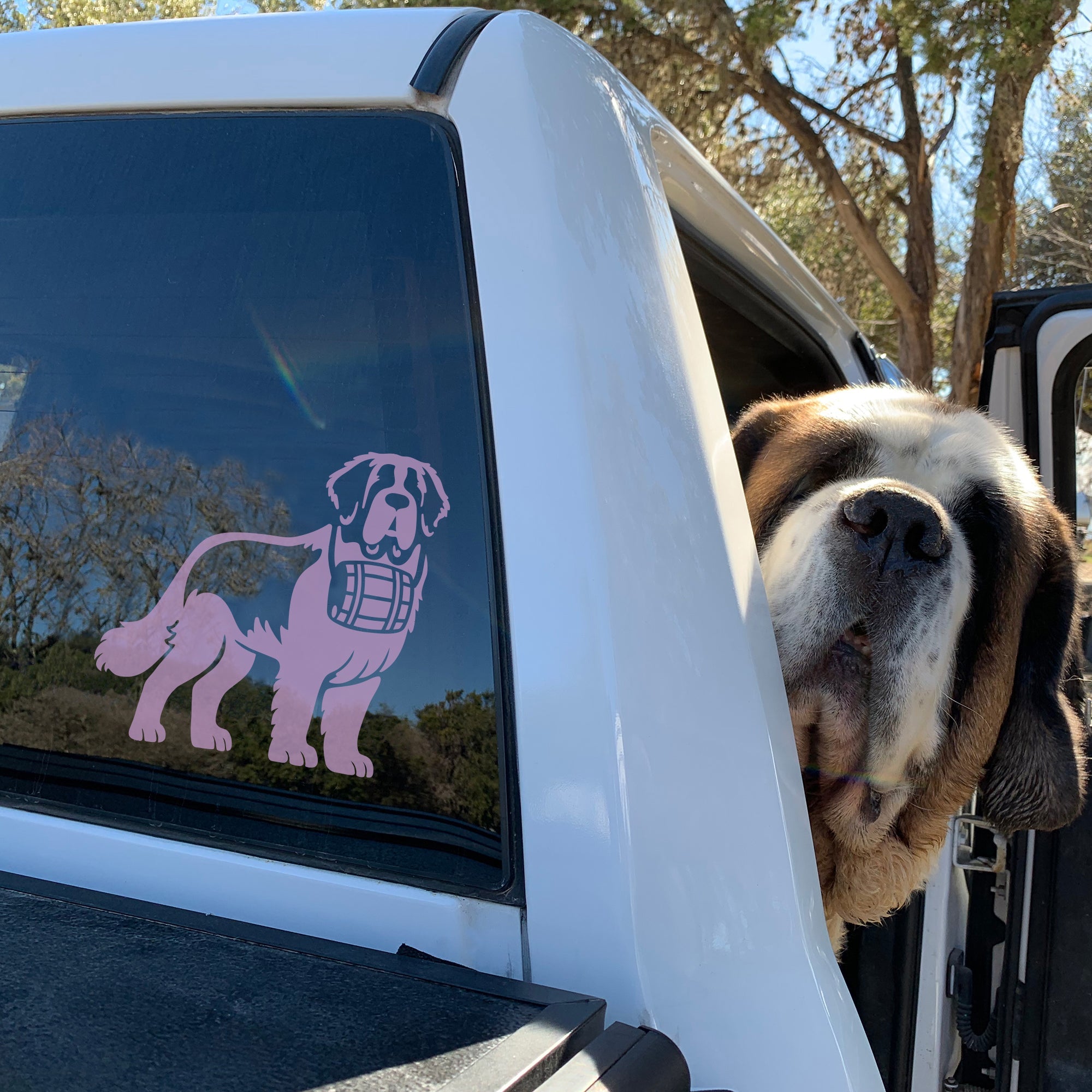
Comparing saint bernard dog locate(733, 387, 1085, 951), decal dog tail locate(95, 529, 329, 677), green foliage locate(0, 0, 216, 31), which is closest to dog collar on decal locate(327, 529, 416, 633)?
decal dog tail locate(95, 529, 329, 677)

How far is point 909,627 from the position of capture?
1.69 m

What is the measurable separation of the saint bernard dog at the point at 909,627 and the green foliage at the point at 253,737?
77 cm

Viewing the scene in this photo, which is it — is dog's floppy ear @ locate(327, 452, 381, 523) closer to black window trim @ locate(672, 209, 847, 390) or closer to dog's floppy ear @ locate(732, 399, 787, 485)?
black window trim @ locate(672, 209, 847, 390)

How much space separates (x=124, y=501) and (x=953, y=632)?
52.0 inches

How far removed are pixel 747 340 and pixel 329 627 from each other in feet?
7.57

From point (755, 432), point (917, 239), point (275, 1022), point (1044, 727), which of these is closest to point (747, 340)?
point (755, 432)

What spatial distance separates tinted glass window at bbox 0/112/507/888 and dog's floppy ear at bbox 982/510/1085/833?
4.57 ft

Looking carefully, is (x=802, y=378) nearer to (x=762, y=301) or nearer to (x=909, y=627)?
(x=762, y=301)

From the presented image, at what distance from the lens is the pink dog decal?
45.1 inches

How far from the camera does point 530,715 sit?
41.9 inches

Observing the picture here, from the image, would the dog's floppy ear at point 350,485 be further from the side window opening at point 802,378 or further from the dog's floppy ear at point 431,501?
the side window opening at point 802,378

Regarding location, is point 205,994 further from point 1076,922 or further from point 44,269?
point 1076,922

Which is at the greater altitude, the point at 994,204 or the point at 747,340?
the point at 994,204

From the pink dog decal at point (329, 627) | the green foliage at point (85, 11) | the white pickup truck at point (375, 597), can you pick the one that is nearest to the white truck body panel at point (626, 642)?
the white pickup truck at point (375, 597)
